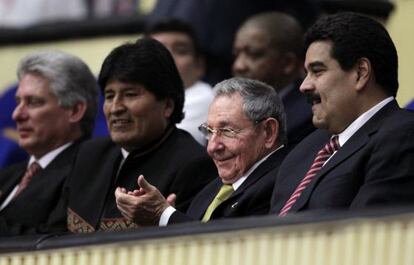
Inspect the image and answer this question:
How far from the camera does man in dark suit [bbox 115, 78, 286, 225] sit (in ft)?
28.9

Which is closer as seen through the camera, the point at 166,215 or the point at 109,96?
the point at 166,215

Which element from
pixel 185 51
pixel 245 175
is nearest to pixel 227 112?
pixel 245 175

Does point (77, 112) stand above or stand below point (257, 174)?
above

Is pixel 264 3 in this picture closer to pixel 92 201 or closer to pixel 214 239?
pixel 92 201

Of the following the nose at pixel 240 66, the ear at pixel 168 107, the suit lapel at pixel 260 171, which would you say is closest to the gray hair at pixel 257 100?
the suit lapel at pixel 260 171

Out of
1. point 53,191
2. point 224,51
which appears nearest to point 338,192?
point 53,191

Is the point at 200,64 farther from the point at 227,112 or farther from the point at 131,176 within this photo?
the point at 227,112

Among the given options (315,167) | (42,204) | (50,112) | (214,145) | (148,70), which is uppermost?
(148,70)

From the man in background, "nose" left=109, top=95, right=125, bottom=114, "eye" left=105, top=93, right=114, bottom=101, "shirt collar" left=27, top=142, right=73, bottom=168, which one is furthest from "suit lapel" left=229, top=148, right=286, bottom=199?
the man in background

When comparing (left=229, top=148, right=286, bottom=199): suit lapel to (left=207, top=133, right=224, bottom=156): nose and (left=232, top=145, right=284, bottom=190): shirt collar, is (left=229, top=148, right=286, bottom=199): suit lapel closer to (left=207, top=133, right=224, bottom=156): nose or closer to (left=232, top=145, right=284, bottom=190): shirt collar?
(left=232, top=145, right=284, bottom=190): shirt collar

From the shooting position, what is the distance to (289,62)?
11000 millimetres

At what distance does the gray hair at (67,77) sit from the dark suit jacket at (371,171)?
230 centimetres

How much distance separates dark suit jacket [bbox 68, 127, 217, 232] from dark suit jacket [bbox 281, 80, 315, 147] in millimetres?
597

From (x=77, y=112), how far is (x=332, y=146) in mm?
2416
